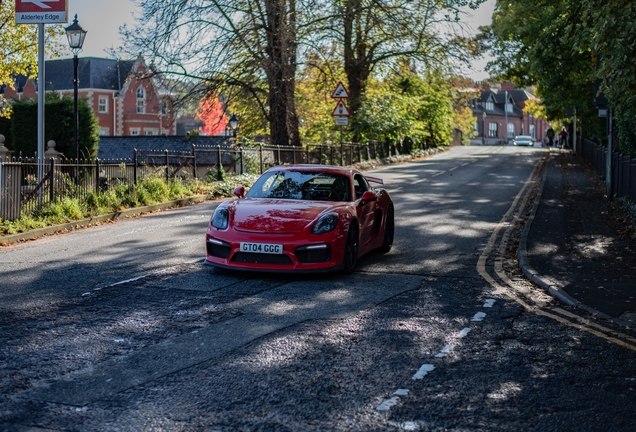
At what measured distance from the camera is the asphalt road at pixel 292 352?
4699mm

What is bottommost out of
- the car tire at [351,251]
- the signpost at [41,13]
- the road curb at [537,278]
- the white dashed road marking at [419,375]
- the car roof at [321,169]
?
the white dashed road marking at [419,375]

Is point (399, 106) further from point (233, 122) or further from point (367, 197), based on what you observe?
point (367, 197)

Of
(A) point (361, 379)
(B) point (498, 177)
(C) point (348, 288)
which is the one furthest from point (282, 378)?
(B) point (498, 177)

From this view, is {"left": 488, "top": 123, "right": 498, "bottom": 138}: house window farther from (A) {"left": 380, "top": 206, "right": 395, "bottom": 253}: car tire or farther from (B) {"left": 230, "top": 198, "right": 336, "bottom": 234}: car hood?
(B) {"left": 230, "top": 198, "right": 336, "bottom": 234}: car hood

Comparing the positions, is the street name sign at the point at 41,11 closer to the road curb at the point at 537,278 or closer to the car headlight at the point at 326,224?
the car headlight at the point at 326,224

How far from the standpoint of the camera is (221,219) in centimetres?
977

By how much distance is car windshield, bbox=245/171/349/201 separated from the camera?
10.5 m

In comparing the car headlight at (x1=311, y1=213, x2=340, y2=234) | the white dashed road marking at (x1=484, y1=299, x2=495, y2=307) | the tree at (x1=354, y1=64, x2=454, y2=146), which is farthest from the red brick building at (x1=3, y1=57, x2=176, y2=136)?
the white dashed road marking at (x1=484, y1=299, x2=495, y2=307)

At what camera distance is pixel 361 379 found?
5.43m

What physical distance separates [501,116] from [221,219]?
123625mm

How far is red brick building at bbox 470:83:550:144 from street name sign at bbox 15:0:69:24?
105 meters

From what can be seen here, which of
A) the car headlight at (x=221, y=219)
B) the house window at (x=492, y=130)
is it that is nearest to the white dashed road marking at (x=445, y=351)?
the car headlight at (x=221, y=219)

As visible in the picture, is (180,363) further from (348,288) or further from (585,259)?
(585,259)

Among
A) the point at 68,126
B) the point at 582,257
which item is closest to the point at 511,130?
the point at 68,126
